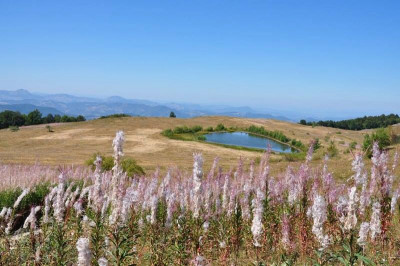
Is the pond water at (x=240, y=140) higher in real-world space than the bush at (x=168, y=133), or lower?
lower

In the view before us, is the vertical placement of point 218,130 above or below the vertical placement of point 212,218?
below

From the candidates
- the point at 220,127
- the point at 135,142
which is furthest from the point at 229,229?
the point at 220,127

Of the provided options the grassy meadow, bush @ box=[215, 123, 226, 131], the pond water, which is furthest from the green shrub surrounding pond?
the grassy meadow

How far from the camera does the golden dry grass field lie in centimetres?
4569

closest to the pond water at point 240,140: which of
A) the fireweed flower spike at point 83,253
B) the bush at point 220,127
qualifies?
the bush at point 220,127

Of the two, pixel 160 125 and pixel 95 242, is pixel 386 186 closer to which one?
pixel 95 242

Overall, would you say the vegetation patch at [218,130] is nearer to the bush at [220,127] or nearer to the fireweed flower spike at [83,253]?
the bush at [220,127]

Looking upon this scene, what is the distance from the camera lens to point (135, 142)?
211ft

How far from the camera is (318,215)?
4.20m

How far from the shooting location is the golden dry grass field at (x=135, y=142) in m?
45.7

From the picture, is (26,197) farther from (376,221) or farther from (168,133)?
(168,133)

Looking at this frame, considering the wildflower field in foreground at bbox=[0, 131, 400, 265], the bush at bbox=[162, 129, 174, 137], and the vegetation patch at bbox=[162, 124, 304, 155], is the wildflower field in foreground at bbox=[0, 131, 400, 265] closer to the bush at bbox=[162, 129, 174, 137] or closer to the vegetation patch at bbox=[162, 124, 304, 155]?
the vegetation patch at bbox=[162, 124, 304, 155]

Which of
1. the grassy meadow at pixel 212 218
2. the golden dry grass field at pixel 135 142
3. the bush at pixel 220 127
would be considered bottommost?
the golden dry grass field at pixel 135 142

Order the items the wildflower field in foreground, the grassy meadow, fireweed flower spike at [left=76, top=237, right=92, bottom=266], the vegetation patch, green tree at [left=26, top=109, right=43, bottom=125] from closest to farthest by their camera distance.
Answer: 1. fireweed flower spike at [left=76, top=237, right=92, bottom=266]
2. the wildflower field in foreground
3. the grassy meadow
4. the vegetation patch
5. green tree at [left=26, top=109, right=43, bottom=125]
